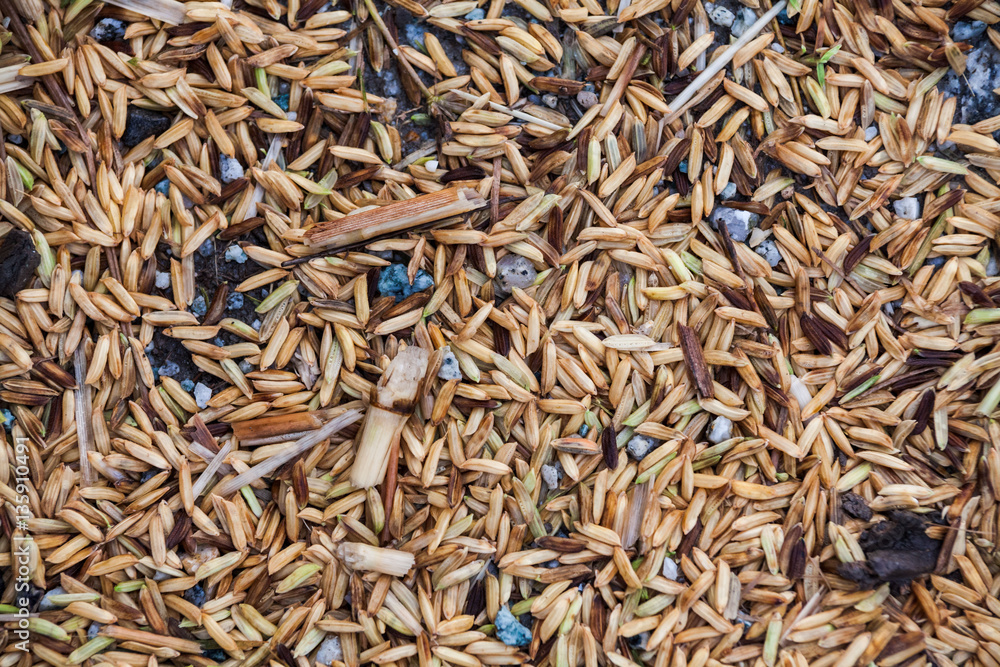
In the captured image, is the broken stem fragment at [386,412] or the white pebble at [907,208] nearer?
the broken stem fragment at [386,412]

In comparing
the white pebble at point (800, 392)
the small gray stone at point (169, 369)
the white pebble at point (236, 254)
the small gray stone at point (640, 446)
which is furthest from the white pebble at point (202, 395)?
the white pebble at point (800, 392)

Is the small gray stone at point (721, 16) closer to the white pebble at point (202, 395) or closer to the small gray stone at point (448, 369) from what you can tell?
the small gray stone at point (448, 369)

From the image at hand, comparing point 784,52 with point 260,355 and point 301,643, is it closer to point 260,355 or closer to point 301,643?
point 260,355

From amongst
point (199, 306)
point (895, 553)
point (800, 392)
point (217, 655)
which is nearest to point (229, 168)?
point (199, 306)

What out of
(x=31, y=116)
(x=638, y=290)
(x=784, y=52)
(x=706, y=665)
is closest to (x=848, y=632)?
(x=706, y=665)

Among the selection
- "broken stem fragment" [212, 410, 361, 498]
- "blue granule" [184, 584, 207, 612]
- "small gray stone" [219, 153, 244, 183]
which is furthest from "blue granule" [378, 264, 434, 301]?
"blue granule" [184, 584, 207, 612]

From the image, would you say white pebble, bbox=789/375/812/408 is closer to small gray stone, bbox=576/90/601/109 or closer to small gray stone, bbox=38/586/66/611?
small gray stone, bbox=576/90/601/109
